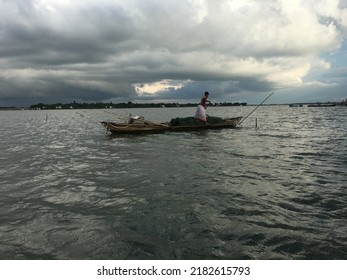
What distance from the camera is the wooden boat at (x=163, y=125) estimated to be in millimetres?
26672

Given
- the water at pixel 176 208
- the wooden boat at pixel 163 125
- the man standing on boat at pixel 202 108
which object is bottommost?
the water at pixel 176 208

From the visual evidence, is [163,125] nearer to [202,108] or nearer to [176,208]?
[202,108]

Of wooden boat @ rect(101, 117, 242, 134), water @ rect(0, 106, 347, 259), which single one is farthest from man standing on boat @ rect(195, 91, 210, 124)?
water @ rect(0, 106, 347, 259)

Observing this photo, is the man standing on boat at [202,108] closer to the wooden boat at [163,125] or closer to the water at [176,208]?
the wooden boat at [163,125]

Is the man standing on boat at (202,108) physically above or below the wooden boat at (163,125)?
Result: above

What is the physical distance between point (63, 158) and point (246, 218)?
11.9 metres

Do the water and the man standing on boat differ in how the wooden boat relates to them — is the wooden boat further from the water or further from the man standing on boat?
the water

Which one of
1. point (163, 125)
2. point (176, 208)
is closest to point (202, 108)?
point (163, 125)

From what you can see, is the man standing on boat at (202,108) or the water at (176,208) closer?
the water at (176,208)

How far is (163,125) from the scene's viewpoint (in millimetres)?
28172

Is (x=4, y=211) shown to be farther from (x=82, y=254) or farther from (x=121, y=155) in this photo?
(x=121, y=155)

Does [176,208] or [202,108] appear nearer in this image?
[176,208]

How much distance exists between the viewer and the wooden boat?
1050 inches

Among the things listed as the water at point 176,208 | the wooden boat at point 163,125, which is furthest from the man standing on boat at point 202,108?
the water at point 176,208
